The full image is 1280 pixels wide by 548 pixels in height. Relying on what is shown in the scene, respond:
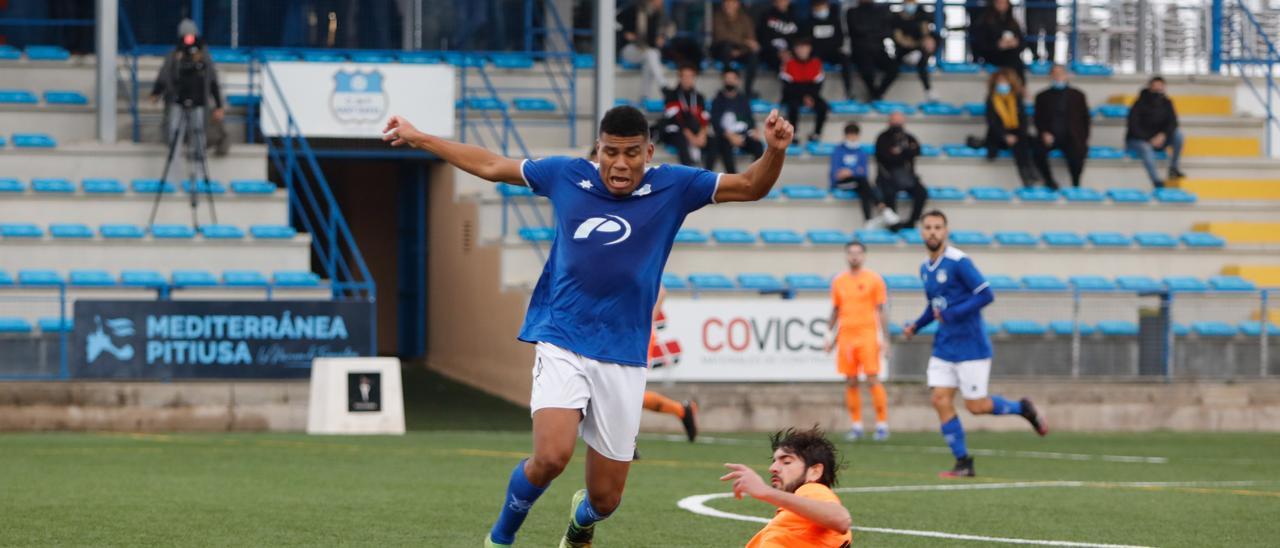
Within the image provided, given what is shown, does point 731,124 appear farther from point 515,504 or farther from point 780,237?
point 515,504

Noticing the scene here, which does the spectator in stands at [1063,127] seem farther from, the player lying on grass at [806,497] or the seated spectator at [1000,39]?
the player lying on grass at [806,497]

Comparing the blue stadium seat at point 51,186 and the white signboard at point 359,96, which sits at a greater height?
the white signboard at point 359,96

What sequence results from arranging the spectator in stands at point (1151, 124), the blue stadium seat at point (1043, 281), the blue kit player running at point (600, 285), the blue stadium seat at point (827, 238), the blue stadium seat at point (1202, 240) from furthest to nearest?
the spectator in stands at point (1151, 124) < the blue stadium seat at point (1202, 240) < the blue stadium seat at point (827, 238) < the blue stadium seat at point (1043, 281) < the blue kit player running at point (600, 285)

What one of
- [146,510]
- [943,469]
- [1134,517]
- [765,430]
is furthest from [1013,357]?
[146,510]

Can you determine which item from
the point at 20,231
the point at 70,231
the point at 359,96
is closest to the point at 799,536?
the point at 70,231

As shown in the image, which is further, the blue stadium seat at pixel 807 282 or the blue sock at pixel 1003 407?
the blue stadium seat at pixel 807 282

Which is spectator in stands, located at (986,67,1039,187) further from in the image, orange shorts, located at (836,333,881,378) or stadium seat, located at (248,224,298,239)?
stadium seat, located at (248,224,298,239)

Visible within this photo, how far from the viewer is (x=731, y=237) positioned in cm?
2316

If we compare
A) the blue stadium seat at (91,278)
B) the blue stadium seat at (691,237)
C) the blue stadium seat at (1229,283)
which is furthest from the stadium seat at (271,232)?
the blue stadium seat at (1229,283)

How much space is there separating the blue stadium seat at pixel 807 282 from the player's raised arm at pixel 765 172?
14215 mm

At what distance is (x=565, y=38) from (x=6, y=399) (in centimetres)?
1154

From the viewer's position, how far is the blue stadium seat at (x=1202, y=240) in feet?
80.3

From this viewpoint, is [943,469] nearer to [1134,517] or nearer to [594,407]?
[1134,517]

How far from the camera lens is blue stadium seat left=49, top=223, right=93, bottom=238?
21.2 meters
